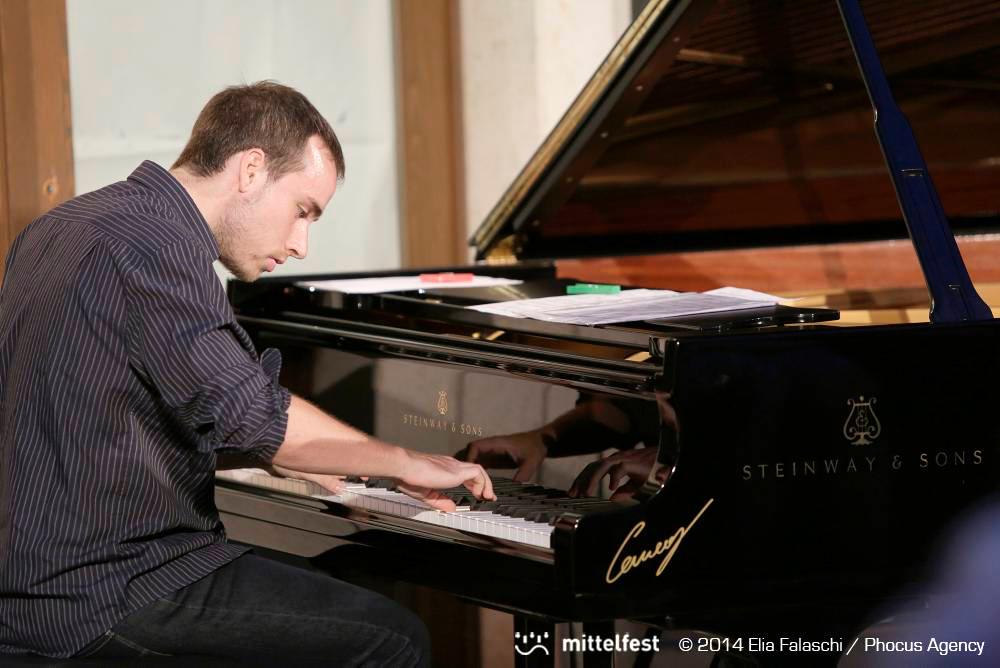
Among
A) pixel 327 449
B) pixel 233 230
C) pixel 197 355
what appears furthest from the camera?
pixel 233 230

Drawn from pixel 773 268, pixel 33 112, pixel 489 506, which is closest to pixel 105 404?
pixel 489 506

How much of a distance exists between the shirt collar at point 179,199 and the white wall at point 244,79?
2009mm

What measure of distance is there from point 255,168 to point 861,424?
940mm

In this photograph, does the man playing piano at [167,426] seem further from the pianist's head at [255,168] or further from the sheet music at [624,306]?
the sheet music at [624,306]

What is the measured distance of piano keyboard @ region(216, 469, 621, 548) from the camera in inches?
76.3

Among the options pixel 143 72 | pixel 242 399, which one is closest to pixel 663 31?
pixel 242 399

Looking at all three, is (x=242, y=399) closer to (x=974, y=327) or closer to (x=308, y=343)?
(x=308, y=343)

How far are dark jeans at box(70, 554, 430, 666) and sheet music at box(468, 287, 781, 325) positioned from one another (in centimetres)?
59

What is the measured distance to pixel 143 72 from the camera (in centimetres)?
413

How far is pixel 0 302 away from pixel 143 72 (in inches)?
92.2

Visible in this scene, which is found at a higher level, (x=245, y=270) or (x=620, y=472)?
(x=245, y=270)

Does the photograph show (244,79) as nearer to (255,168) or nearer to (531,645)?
(255,168)

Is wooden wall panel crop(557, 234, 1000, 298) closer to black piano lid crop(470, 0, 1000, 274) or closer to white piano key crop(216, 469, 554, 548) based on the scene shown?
black piano lid crop(470, 0, 1000, 274)

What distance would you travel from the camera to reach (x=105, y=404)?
1.79 m
